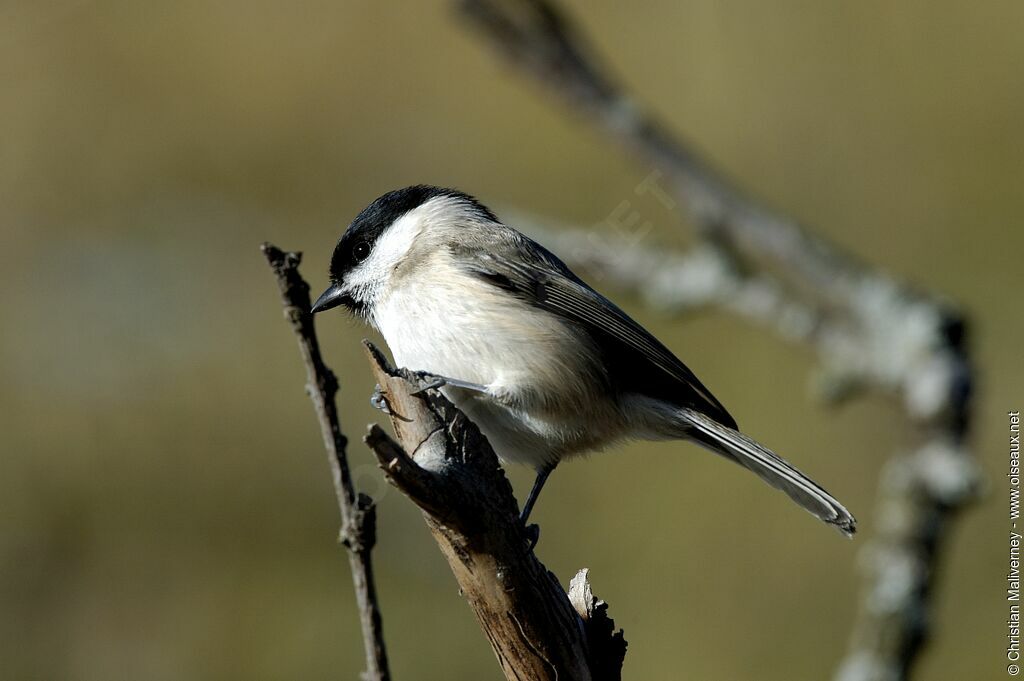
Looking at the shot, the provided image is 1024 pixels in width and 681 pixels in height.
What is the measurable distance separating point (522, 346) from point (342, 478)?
4.57 ft

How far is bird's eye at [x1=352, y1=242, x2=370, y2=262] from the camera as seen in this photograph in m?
2.97

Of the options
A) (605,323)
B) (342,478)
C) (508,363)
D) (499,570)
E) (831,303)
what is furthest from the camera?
(831,303)

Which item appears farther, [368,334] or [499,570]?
[368,334]

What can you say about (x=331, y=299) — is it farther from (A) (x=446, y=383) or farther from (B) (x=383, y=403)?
(B) (x=383, y=403)

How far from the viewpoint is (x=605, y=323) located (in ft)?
9.32

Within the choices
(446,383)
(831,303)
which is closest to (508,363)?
(446,383)

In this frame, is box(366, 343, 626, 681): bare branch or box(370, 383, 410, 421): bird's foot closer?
box(366, 343, 626, 681): bare branch

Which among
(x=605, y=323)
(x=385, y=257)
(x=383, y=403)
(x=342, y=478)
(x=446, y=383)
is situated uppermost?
(x=385, y=257)

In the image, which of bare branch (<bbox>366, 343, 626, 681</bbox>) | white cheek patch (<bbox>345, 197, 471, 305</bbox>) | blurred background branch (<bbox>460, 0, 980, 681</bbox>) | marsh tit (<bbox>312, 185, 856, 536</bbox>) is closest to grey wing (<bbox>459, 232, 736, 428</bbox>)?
marsh tit (<bbox>312, 185, 856, 536</bbox>)

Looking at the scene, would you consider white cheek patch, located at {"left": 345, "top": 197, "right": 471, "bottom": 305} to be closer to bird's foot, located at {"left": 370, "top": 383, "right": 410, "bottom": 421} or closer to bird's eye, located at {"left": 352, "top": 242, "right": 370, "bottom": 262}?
bird's eye, located at {"left": 352, "top": 242, "right": 370, "bottom": 262}

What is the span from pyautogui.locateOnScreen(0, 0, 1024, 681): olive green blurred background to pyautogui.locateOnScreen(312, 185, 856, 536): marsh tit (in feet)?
1.28

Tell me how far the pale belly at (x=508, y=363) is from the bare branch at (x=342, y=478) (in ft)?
4.07

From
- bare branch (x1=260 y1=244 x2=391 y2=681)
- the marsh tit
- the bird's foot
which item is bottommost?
bare branch (x1=260 y1=244 x2=391 y2=681)

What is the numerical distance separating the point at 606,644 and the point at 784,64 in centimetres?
305
